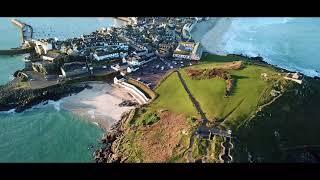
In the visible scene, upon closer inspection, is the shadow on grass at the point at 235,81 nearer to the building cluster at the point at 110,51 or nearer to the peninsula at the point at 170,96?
the peninsula at the point at 170,96

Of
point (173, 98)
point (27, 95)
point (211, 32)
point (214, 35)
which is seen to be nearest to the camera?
point (173, 98)

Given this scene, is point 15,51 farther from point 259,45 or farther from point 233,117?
point 259,45

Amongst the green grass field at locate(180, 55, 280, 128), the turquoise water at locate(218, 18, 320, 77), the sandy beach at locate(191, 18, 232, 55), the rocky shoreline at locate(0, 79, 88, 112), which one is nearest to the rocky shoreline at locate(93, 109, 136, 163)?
the green grass field at locate(180, 55, 280, 128)

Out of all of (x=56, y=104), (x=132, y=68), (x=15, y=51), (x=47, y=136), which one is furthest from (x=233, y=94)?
(x=15, y=51)

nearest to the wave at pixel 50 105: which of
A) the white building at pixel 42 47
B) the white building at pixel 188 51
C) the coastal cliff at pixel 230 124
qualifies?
the coastal cliff at pixel 230 124
